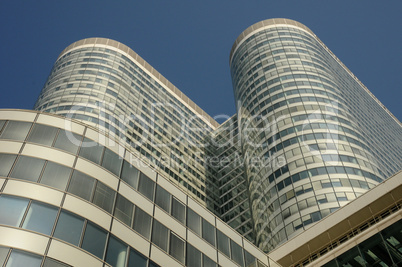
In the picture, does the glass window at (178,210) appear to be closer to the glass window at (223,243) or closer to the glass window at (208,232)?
the glass window at (208,232)

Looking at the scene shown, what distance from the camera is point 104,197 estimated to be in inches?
1099

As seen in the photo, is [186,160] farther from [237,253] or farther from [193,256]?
[193,256]

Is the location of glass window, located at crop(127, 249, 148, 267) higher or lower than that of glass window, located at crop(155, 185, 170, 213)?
lower

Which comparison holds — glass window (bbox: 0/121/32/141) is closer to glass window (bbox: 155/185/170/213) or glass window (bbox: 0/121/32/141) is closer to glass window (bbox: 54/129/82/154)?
glass window (bbox: 54/129/82/154)

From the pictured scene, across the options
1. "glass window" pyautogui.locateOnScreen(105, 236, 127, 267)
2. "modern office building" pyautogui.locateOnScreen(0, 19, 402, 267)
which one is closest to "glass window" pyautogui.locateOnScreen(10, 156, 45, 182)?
"modern office building" pyautogui.locateOnScreen(0, 19, 402, 267)

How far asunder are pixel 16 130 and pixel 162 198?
10.4m

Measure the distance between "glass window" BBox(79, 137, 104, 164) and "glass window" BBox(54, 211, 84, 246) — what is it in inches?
204

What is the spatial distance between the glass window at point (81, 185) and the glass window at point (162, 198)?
493 cm

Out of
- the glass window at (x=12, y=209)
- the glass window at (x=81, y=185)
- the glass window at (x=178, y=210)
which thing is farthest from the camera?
the glass window at (x=178, y=210)

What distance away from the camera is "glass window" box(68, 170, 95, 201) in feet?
88.7

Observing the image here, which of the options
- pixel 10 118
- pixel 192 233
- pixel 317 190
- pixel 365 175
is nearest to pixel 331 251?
pixel 192 233

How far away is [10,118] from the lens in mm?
30766

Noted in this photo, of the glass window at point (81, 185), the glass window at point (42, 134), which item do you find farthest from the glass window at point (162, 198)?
the glass window at point (42, 134)

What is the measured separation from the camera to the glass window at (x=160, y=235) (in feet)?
92.9
